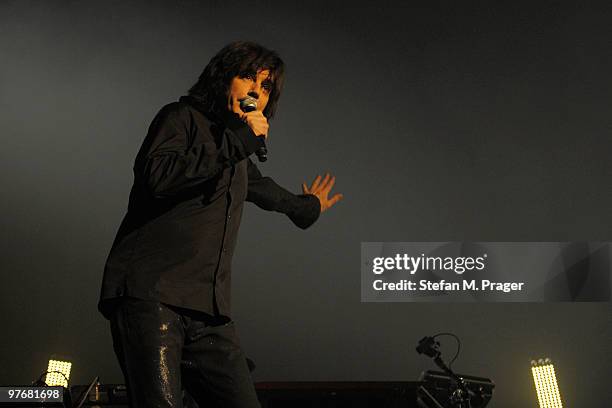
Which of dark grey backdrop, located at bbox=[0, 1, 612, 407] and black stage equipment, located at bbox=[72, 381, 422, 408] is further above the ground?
dark grey backdrop, located at bbox=[0, 1, 612, 407]

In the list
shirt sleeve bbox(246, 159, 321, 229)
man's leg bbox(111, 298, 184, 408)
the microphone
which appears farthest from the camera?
shirt sleeve bbox(246, 159, 321, 229)

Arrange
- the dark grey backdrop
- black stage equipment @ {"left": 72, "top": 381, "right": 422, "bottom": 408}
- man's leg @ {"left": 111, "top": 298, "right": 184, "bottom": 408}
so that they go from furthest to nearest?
the dark grey backdrop < black stage equipment @ {"left": 72, "top": 381, "right": 422, "bottom": 408} < man's leg @ {"left": 111, "top": 298, "right": 184, "bottom": 408}

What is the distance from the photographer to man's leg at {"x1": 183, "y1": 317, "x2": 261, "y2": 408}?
1638mm

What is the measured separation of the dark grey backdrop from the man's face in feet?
8.31

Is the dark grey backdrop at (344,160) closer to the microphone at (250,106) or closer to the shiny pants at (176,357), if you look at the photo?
the microphone at (250,106)

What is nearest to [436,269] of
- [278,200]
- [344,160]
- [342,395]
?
[344,160]

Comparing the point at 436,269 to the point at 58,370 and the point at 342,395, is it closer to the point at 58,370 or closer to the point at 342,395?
the point at 342,395

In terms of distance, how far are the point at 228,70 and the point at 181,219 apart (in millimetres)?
448

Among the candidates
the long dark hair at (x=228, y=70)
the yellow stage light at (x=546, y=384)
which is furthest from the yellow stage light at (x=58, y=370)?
the long dark hair at (x=228, y=70)

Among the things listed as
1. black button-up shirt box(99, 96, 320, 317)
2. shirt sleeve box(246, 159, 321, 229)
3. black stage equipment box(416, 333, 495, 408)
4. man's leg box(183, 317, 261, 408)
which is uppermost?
shirt sleeve box(246, 159, 321, 229)

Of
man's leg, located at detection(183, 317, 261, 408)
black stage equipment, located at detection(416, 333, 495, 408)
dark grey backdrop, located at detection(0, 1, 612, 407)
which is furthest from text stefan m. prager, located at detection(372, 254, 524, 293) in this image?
man's leg, located at detection(183, 317, 261, 408)

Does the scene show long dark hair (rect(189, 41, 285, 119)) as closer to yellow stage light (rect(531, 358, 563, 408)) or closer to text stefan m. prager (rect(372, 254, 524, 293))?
text stefan m. prager (rect(372, 254, 524, 293))

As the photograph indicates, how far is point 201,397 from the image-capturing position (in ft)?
5.45

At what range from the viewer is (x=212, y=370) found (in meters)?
1.64
